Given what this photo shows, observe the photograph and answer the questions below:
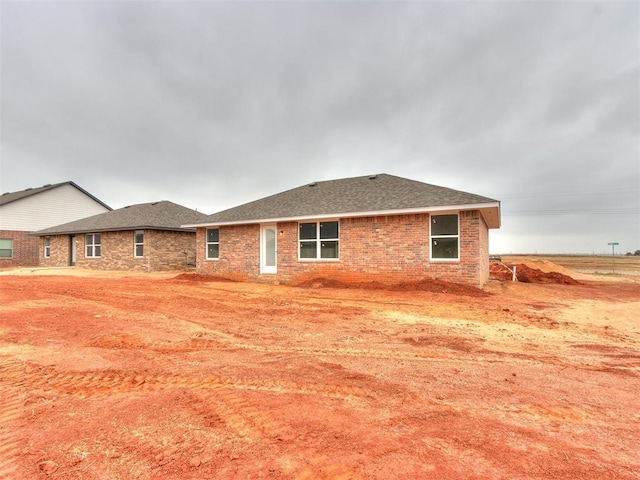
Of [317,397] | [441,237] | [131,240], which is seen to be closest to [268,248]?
[441,237]

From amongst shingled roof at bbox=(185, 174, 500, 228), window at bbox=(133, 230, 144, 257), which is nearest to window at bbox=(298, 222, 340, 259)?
shingled roof at bbox=(185, 174, 500, 228)

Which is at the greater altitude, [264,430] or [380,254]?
[380,254]

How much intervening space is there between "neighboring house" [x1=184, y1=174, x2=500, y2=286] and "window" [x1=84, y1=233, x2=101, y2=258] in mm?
11022

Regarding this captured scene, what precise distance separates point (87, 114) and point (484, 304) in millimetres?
23020

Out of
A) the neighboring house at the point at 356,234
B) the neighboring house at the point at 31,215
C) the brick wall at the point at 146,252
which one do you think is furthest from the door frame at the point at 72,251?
the neighboring house at the point at 356,234

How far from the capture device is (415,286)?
11.7 meters

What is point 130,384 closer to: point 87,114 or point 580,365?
point 580,365

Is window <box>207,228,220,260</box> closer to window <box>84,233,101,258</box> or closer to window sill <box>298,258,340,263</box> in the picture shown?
window sill <box>298,258,340,263</box>

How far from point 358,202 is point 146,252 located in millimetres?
14359

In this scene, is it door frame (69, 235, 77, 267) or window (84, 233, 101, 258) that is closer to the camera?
window (84, 233, 101, 258)

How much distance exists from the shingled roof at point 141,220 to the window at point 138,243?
2.12 feet

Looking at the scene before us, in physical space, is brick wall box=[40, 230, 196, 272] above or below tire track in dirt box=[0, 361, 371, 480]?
above

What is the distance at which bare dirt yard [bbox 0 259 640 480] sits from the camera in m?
2.41

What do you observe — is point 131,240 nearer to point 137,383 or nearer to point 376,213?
point 376,213
